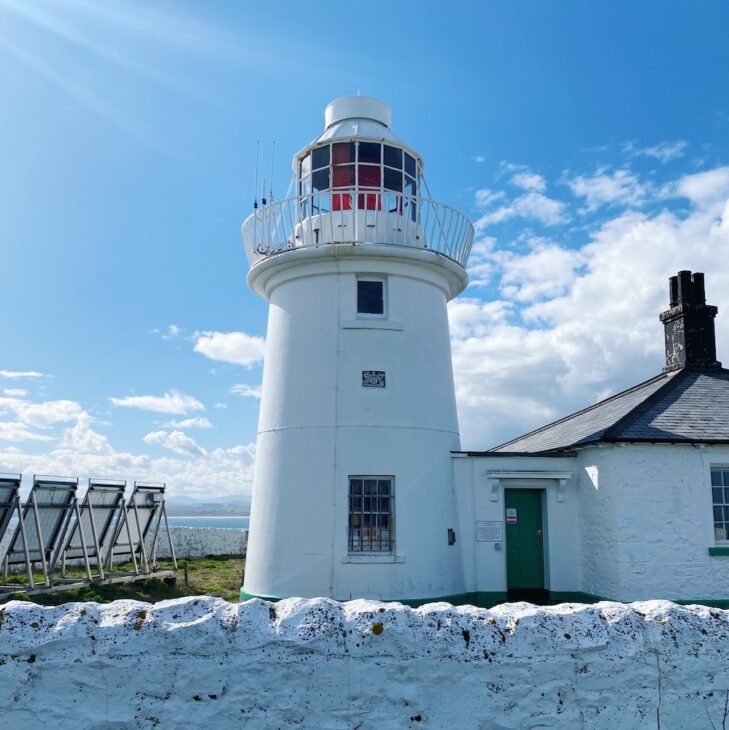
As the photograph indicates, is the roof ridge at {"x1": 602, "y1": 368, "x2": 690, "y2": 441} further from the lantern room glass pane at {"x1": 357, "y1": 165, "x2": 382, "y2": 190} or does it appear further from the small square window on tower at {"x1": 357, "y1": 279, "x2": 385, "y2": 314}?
the lantern room glass pane at {"x1": 357, "y1": 165, "x2": 382, "y2": 190}

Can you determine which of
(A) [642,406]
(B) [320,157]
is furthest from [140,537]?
(A) [642,406]

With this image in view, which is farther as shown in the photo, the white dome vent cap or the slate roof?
the white dome vent cap

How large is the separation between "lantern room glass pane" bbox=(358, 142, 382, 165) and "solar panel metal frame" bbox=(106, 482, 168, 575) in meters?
8.09

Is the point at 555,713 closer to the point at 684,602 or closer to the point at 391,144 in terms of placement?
the point at 684,602

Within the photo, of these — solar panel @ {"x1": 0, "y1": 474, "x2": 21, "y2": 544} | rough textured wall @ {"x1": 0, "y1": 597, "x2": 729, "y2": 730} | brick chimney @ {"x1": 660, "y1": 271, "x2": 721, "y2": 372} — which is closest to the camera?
rough textured wall @ {"x1": 0, "y1": 597, "x2": 729, "y2": 730}

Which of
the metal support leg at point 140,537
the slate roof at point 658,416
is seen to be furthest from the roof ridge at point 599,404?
the metal support leg at point 140,537

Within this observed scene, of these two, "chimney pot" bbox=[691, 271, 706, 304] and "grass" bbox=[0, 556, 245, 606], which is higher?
"chimney pot" bbox=[691, 271, 706, 304]

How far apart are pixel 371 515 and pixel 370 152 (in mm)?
6520

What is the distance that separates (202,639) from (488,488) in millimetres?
9071

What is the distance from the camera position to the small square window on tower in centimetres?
1273

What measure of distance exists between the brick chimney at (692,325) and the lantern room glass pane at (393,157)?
6.91 metres

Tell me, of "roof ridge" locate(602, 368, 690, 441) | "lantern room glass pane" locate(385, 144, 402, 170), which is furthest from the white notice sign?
"lantern room glass pane" locate(385, 144, 402, 170)

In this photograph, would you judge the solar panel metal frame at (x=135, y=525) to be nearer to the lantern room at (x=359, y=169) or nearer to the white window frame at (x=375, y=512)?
the white window frame at (x=375, y=512)

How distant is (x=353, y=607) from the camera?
4742 millimetres
